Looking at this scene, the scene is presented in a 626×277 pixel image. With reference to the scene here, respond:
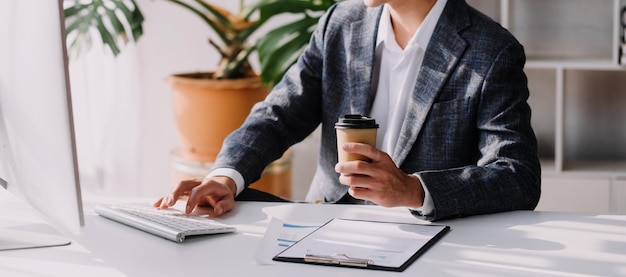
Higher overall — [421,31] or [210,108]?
[421,31]

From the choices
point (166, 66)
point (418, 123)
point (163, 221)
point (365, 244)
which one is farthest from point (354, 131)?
point (166, 66)

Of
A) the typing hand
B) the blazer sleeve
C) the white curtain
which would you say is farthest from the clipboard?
the white curtain

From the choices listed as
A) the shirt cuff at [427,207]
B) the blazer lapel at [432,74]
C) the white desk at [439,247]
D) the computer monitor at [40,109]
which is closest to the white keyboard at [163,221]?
the white desk at [439,247]

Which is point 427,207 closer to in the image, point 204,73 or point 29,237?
point 29,237

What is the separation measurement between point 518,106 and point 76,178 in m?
1.00

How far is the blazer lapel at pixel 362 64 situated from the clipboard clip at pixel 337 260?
74cm

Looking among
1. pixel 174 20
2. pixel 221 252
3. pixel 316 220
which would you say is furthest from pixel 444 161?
pixel 174 20

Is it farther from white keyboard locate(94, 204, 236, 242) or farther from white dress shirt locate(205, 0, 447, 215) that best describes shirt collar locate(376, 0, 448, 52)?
white keyboard locate(94, 204, 236, 242)

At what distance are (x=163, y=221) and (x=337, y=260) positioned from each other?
0.37 metres

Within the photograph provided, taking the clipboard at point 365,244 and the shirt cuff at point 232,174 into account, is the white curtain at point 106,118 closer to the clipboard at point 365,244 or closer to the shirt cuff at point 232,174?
the shirt cuff at point 232,174

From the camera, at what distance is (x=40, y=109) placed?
3.81ft

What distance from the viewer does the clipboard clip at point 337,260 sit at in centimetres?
129

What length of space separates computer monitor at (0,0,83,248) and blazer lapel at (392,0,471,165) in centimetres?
88

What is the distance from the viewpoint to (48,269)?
1.30 metres
